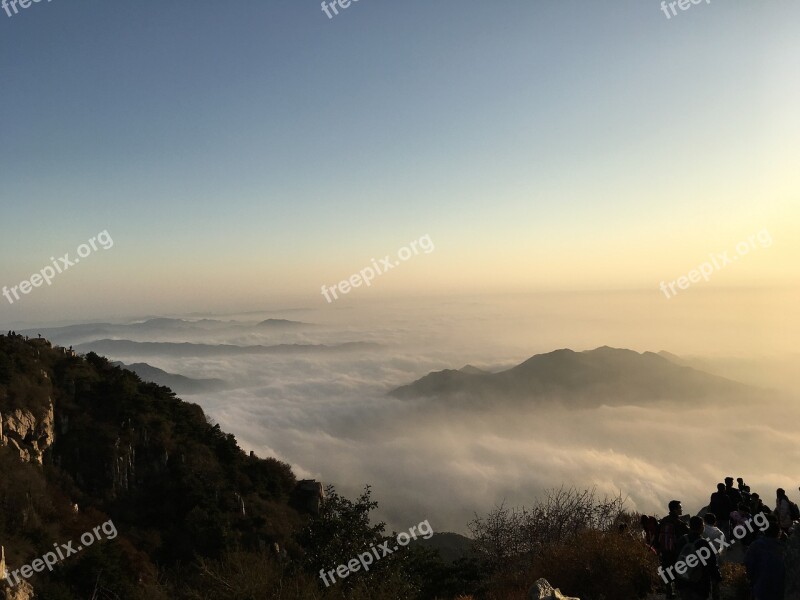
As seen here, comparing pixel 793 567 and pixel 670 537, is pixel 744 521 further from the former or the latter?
pixel 793 567

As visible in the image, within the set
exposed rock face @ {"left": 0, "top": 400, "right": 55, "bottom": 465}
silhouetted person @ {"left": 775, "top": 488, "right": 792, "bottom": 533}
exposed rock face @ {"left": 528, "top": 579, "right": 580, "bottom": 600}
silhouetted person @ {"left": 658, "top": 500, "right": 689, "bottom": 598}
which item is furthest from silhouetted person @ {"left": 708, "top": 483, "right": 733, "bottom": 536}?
exposed rock face @ {"left": 0, "top": 400, "right": 55, "bottom": 465}

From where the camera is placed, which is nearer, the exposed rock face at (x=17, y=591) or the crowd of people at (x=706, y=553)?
the crowd of people at (x=706, y=553)

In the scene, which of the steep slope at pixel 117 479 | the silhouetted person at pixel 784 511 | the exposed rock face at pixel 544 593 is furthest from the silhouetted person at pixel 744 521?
the steep slope at pixel 117 479

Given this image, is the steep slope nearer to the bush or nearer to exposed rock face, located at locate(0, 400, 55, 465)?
exposed rock face, located at locate(0, 400, 55, 465)

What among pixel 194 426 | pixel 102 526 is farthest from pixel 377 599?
pixel 194 426

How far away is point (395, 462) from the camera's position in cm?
16512

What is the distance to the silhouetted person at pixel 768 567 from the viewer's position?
306 inches

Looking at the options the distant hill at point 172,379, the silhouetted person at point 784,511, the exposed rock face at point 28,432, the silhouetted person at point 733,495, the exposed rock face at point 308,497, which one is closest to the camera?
the silhouetted person at point 784,511

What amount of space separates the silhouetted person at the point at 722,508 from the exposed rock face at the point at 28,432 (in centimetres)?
3772

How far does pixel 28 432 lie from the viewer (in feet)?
114

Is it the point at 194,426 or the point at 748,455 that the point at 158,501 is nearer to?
the point at 194,426

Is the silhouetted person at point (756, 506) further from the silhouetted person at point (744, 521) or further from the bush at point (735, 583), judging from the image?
the bush at point (735, 583)

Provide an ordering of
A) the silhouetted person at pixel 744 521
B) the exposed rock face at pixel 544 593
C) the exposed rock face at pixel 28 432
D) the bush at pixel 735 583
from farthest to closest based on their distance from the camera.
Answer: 1. the exposed rock face at pixel 28 432
2. the silhouetted person at pixel 744 521
3. the bush at pixel 735 583
4. the exposed rock face at pixel 544 593

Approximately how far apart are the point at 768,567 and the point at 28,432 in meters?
41.3
